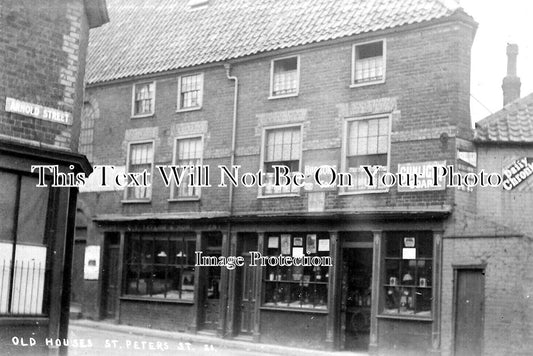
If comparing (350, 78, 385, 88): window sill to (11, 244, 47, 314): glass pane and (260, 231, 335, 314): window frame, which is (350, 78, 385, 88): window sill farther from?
(11, 244, 47, 314): glass pane

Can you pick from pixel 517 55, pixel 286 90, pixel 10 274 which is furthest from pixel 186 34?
pixel 10 274

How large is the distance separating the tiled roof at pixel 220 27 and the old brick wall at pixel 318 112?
15.3 inches

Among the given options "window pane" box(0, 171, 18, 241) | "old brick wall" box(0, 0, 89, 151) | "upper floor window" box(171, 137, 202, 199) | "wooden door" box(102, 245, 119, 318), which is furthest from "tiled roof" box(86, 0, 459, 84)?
"window pane" box(0, 171, 18, 241)

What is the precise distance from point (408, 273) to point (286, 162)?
15.6 feet

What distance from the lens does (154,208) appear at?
23469 mm

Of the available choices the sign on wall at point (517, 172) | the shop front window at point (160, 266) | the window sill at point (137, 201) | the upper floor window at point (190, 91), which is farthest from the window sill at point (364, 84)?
the window sill at point (137, 201)

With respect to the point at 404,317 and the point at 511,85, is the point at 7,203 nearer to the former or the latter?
the point at 404,317

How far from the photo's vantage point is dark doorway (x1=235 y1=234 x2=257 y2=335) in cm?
2100

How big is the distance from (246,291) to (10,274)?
998 cm

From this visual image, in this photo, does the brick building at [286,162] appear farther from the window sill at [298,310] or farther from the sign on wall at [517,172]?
the sign on wall at [517,172]

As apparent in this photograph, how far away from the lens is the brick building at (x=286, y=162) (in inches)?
696

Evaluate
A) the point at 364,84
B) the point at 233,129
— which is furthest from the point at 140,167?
the point at 364,84

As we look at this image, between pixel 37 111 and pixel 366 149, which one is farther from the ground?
pixel 366 149

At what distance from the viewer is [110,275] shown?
24.7 m
